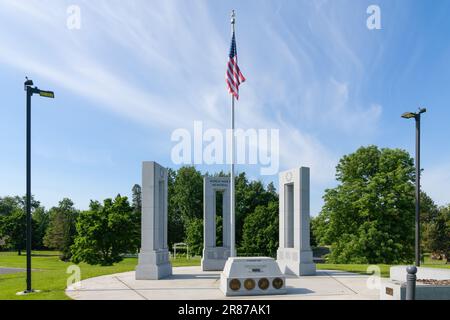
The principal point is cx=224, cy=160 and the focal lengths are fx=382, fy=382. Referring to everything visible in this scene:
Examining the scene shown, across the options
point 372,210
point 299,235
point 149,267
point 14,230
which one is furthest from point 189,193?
point 149,267

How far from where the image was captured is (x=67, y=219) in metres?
70.0

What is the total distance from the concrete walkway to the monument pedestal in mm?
409

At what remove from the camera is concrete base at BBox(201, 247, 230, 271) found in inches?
909

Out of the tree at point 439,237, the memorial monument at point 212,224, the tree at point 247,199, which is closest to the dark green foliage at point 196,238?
the tree at point 247,199

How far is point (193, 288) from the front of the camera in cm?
1564

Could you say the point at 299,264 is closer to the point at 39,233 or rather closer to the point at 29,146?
the point at 29,146

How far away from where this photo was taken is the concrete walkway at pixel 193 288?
44.9 ft

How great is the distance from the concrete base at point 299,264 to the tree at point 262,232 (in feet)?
72.7

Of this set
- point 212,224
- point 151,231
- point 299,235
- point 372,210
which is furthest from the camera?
point 372,210

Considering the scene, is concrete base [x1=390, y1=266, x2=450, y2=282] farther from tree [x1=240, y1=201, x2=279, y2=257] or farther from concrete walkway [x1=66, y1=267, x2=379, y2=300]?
tree [x1=240, y1=201, x2=279, y2=257]

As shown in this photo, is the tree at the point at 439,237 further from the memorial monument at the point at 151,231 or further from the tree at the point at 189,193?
the memorial monument at the point at 151,231

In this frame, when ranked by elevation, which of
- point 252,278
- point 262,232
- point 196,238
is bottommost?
point 196,238

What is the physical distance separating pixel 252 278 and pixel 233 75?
8.82 m
